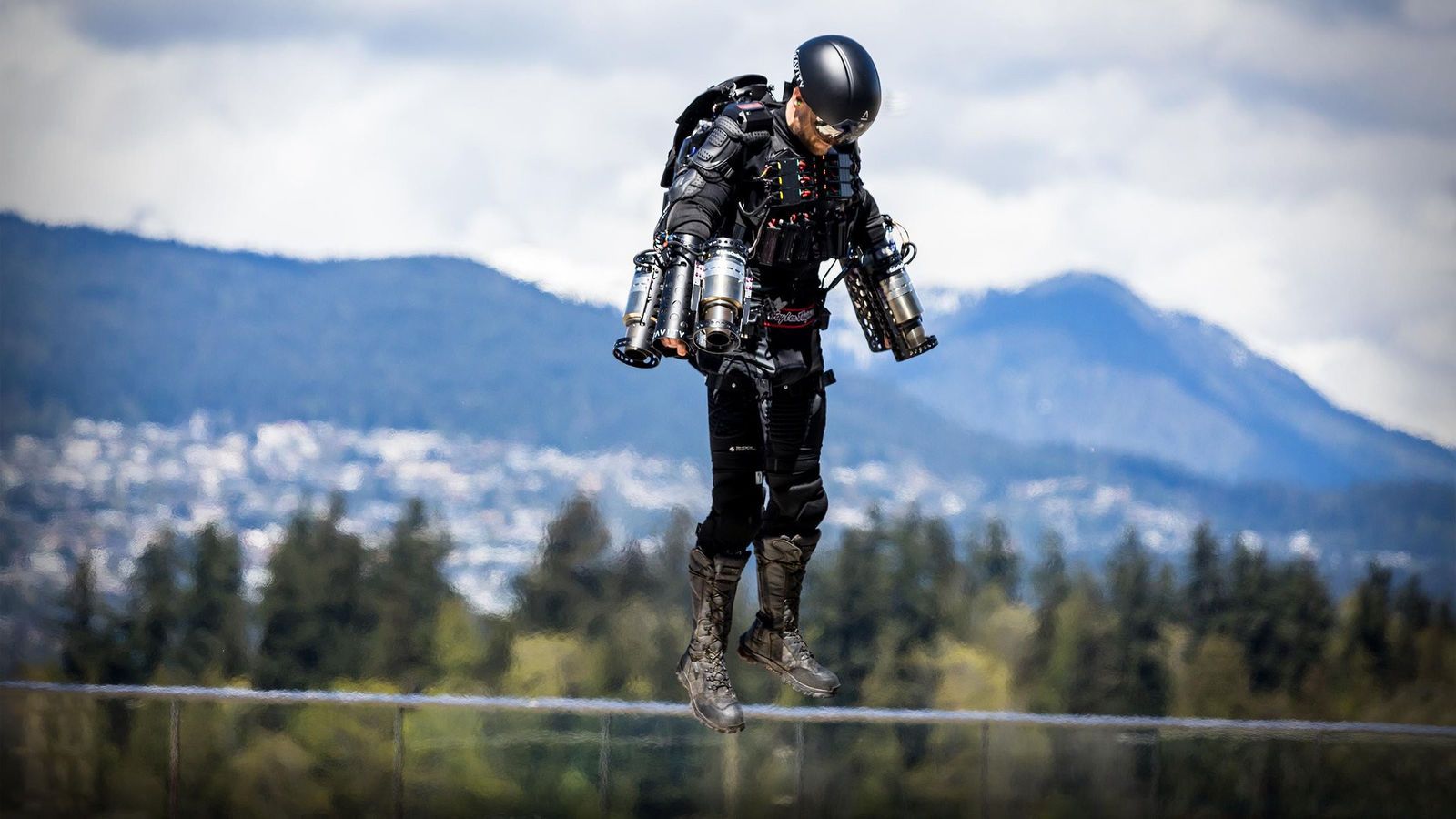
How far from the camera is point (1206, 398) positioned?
7869cm

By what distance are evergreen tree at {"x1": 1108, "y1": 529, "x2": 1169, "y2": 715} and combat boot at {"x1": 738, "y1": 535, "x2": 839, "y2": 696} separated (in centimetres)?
3939

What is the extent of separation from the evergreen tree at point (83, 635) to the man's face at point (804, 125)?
104 feet

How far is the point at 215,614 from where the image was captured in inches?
1668

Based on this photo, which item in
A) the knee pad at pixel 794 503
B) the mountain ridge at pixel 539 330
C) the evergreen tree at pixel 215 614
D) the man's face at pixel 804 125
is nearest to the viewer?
the man's face at pixel 804 125

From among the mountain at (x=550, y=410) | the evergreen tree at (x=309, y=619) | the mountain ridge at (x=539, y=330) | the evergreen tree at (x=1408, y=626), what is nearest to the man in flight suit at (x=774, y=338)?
the evergreen tree at (x=309, y=619)

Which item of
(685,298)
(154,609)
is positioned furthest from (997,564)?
(685,298)

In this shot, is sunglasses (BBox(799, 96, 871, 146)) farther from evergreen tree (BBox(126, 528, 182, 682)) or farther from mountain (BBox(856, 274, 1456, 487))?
mountain (BBox(856, 274, 1456, 487))

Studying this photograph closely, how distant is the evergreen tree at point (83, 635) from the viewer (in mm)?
36594

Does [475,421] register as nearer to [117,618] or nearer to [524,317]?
[524,317]

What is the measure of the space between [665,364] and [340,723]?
55597mm

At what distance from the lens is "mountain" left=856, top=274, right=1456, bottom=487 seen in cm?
7444

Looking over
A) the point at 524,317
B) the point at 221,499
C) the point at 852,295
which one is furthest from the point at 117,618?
the point at 524,317

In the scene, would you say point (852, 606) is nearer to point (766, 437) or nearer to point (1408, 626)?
point (1408, 626)

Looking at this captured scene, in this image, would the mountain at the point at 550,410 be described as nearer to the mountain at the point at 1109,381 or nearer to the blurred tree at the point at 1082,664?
the mountain at the point at 1109,381
